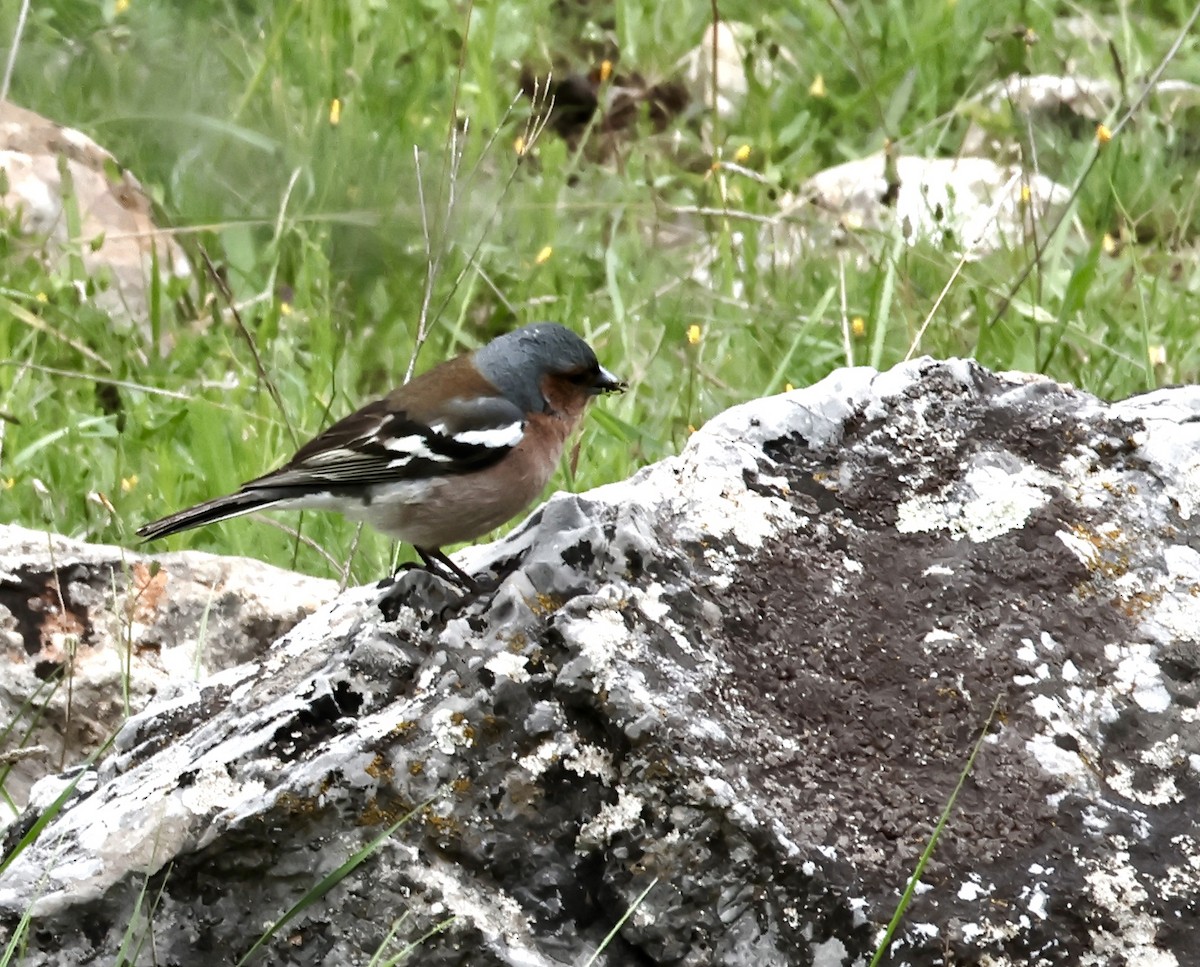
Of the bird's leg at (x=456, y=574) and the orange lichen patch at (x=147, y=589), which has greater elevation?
the bird's leg at (x=456, y=574)

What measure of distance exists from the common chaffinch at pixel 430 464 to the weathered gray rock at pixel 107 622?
0.84ft

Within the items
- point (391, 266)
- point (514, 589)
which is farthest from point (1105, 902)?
point (391, 266)

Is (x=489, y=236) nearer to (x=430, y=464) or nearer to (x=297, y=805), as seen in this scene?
(x=430, y=464)

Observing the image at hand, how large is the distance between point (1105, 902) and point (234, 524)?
10.8 feet

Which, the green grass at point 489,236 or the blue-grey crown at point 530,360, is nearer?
the blue-grey crown at point 530,360

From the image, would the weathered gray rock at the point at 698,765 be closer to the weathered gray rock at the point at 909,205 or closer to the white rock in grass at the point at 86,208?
the weathered gray rock at the point at 909,205

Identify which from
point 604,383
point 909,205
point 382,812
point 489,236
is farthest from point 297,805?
point 909,205

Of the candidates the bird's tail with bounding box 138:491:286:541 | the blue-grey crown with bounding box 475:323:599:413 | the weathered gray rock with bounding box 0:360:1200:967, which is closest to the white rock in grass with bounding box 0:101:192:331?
the blue-grey crown with bounding box 475:323:599:413

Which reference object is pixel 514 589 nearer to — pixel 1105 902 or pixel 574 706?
pixel 574 706

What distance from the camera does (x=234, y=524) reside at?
5.02 m

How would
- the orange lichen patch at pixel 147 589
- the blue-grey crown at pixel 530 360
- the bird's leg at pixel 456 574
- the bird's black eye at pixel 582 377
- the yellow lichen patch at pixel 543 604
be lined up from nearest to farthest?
the yellow lichen patch at pixel 543 604 → the bird's leg at pixel 456 574 → the orange lichen patch at pixel 147 589 → the blue-grey crown at pixel 530 360 → the bird's black eye at pixel 582 377

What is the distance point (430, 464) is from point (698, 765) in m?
1.66

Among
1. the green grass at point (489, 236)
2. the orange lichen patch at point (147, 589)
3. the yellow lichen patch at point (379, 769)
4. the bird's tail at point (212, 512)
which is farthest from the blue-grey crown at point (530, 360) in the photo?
the yellow lichen patch at point (379, 769)

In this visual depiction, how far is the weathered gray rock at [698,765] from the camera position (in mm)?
2266
